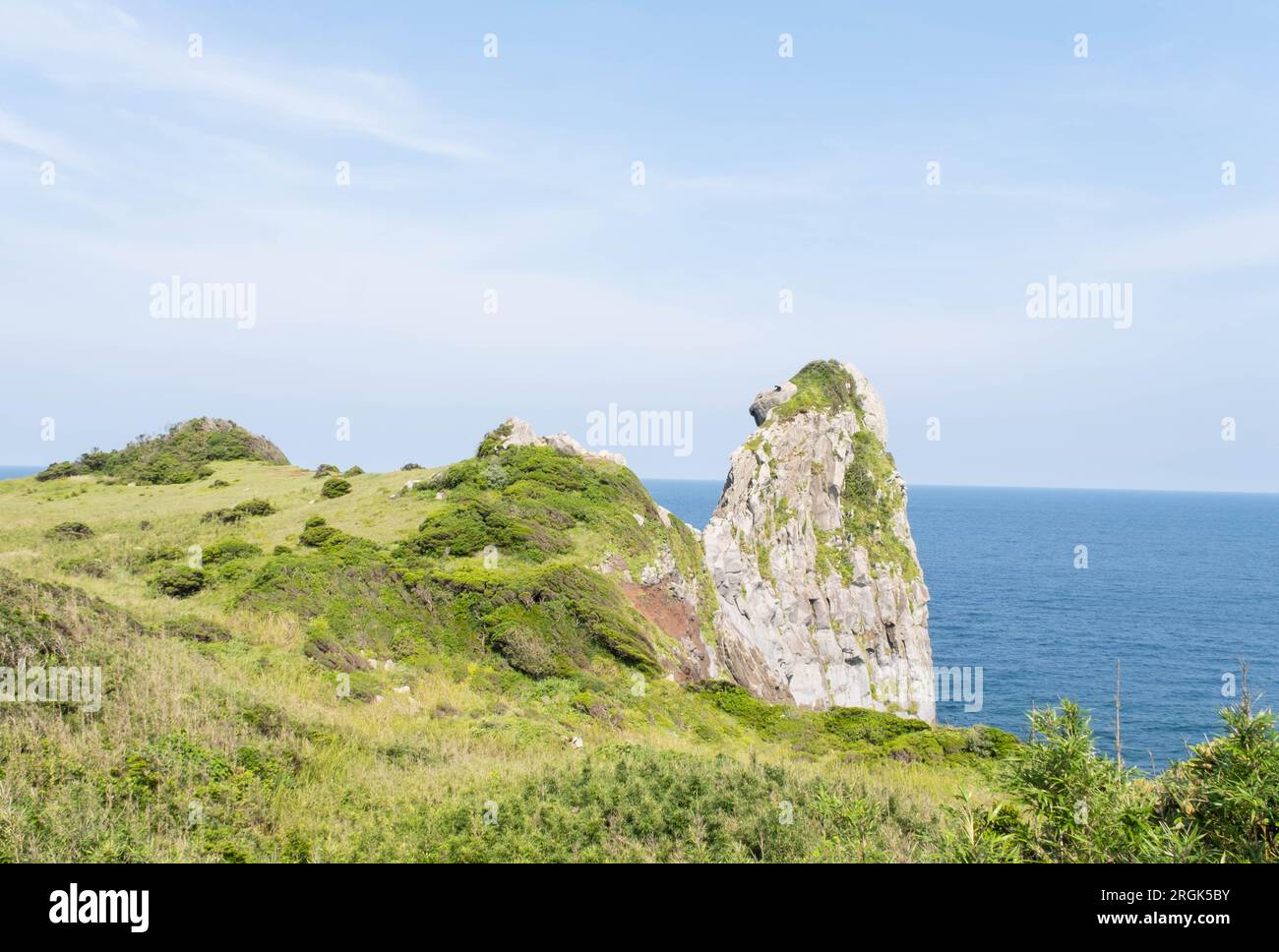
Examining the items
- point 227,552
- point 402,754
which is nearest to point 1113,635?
point 227,552

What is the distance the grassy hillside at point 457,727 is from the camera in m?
9.84

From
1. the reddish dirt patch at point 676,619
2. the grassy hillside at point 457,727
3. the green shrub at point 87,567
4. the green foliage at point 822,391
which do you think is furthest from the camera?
the green foliage at point 822,391

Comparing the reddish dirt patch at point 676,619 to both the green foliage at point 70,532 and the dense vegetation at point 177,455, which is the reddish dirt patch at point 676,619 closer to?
the green foliage at point 70,532

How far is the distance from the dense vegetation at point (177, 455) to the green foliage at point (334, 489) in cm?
1664

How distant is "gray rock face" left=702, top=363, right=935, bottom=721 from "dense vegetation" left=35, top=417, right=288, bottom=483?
39116 millimetres

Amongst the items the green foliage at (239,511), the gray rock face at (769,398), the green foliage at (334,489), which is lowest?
the green foliage at (239,511)

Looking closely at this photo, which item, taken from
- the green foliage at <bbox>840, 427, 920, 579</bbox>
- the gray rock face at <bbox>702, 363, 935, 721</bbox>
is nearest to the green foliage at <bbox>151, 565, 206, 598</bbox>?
the gray rock face at <bbox>702, 363, 935, 721</bbox>

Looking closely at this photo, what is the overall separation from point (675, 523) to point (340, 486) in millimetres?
20811

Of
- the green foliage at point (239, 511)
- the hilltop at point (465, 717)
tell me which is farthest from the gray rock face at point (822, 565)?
the green foliage at point (239, 511)

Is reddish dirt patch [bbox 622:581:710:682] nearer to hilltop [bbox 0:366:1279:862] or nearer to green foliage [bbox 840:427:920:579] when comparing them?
hilltop [bbox 0:366:1279:862]

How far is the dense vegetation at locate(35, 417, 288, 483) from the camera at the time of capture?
56.5 m

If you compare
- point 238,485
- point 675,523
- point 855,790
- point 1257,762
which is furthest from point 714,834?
point 238,485
